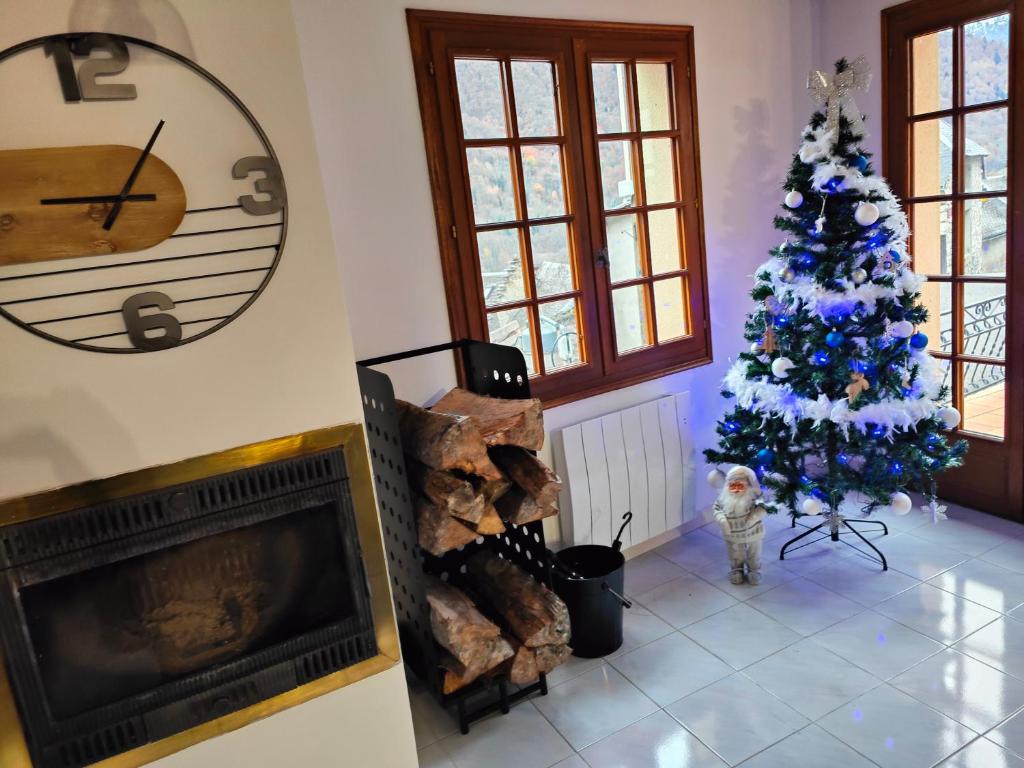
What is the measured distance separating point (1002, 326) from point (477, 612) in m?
2.69

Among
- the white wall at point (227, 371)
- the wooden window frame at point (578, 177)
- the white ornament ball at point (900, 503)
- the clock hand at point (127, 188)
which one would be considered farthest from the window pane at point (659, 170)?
the clock hand at point (127, 188)

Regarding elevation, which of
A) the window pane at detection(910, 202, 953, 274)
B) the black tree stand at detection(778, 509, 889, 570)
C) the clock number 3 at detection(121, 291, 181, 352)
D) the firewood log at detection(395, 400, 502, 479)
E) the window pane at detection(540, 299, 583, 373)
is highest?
the clock number 3 at detection(121, 291, 181, 352)

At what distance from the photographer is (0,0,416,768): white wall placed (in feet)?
4.97

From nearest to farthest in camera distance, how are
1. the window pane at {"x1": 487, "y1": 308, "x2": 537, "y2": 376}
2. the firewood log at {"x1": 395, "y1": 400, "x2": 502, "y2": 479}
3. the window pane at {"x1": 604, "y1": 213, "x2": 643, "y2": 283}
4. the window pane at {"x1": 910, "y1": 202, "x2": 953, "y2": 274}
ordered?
1. the firewood log at {"x1": 395, "y1": 400, "x2": 502, "y2": 479}
2. the window pane at {"x1": 487, "y1": 308, "x2": 537, "y2": 376}
3. the window pane at {"x1": 604, "y1": 213, "x2": 643, "y2": 283}
4. the window pane at {"x1": 910, "y1": 202, "x2": 953, "y2": 274}

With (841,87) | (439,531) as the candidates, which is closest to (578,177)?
(841,87)

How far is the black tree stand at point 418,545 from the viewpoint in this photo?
7.38 ft

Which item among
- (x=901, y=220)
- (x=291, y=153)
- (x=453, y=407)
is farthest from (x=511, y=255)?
(x=901, y=220)

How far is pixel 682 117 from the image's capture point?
3.27 meters

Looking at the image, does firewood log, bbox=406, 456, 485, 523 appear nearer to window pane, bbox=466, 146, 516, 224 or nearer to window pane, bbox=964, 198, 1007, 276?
window pane, bbox=466, 146, 516, 224

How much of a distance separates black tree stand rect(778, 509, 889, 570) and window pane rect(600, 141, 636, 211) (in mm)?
1645

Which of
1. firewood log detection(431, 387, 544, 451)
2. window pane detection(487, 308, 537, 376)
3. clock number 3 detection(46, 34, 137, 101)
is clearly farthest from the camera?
window pane detection(487, 308, 537, 376)

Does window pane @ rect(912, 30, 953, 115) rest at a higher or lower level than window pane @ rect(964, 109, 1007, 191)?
higher

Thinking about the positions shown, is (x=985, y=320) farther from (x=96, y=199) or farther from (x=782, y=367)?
(x=96, y=199)

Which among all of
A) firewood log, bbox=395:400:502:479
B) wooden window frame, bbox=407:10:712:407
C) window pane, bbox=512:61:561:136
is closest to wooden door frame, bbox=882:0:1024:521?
wooden window frame, bbox=407:10:712:407
